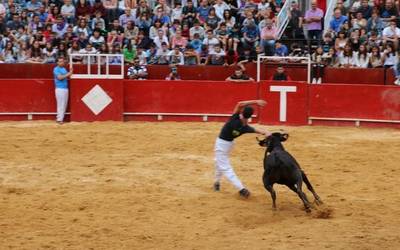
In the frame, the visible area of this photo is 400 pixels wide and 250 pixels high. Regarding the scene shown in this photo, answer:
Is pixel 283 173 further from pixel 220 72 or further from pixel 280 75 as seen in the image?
pixel 220 72

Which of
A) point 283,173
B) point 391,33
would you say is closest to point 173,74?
point 391,33

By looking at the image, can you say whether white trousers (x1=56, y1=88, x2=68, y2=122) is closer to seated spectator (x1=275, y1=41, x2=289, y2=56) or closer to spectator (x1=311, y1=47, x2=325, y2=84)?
seated spectator (x1=275, y1=41, x2=289, y2=56)

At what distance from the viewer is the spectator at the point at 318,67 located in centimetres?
2128

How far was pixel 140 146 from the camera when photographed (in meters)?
16.7

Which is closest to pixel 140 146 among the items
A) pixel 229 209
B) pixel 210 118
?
pixel 210 118

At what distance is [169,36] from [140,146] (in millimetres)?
7470

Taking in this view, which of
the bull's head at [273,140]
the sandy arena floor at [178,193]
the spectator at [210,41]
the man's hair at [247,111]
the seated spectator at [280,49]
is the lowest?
the sandy arena floor at [178,193]

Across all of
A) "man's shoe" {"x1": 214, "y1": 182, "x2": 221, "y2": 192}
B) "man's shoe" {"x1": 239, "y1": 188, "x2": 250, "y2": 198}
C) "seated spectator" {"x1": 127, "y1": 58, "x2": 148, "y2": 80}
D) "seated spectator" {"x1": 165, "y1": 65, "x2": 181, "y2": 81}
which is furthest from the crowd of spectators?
"man's shoe" {"x1": 239, "y1": 188, "x2": 250, "y2": 198}

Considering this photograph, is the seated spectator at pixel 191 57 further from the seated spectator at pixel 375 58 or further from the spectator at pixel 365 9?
the spectator at pixel 365 9

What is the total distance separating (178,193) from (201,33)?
11.4m

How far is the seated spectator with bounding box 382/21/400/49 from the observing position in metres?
21.4

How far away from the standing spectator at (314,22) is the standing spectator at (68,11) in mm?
7317

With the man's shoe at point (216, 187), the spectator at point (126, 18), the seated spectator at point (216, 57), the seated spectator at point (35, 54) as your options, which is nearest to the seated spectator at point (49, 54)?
the seated spectator at point (35, 54)

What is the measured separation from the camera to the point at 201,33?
23250 mm
